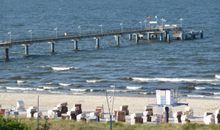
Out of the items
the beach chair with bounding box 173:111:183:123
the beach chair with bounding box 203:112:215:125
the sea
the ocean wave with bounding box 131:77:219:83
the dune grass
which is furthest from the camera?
the ocean wave with bounding box 131:77:219:83

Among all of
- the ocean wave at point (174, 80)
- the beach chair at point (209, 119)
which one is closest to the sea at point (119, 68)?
the ocean wave at point (174, 80)

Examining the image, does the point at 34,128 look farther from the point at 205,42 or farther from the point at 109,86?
the point at 205,42

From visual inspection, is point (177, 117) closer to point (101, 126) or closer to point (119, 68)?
point (101, 126)

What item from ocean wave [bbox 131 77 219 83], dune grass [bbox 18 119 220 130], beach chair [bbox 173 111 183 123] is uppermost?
dune grass [bbox 18 119 220 130]

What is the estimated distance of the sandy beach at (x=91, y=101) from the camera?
50.2 metres

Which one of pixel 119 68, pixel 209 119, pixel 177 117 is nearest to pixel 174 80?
pixel 119 68

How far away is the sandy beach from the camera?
50.2m

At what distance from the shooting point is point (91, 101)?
54.1m

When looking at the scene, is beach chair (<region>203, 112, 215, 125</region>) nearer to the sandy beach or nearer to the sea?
the sandy beach

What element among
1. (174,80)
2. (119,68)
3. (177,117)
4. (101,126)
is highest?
(101,126)

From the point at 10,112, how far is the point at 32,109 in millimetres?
1398

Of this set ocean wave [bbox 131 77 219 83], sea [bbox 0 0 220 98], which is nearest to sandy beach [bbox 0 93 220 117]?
sea [bbox 0 0 220 98]

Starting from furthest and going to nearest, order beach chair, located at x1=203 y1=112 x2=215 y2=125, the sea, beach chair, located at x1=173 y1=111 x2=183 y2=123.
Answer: the sea < beach chair, located at x1=173 y1=111 x2=183 y2=123 < beach chair, located at x1=203 y1=112 x2=215 y2=125

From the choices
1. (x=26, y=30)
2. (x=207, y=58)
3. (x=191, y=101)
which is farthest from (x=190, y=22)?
(x=191, y=101)
